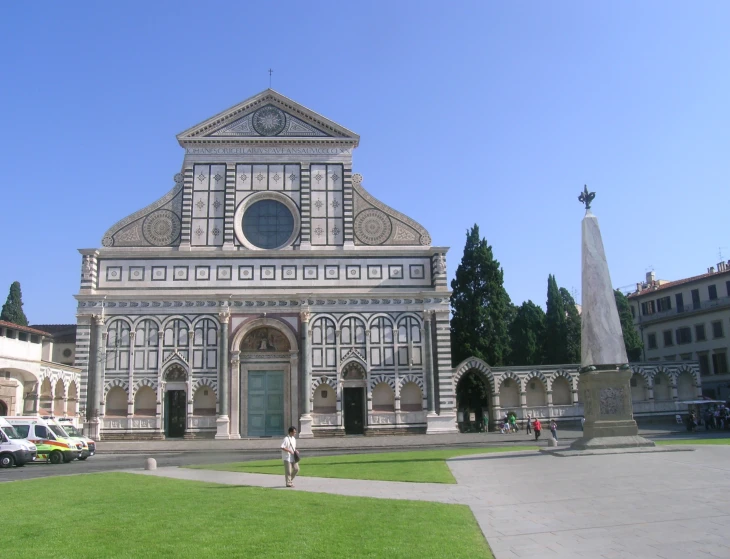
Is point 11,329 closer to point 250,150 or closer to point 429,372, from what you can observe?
point 250,150

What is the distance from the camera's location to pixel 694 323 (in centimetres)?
5566

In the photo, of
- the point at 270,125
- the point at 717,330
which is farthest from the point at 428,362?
the point at 717,330

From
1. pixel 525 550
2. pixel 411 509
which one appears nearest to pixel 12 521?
pixel 411 509

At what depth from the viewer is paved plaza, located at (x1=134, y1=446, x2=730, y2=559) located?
28.8ft

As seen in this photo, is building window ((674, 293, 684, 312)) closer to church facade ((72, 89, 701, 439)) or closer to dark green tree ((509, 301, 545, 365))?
dark green tree ((509, 301, 545, 365))

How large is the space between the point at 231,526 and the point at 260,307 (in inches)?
1208

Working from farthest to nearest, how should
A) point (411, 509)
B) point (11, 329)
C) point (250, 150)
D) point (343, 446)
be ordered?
point (250, 150)
point (11, 329)
point (343, 446)
point (411, 509)

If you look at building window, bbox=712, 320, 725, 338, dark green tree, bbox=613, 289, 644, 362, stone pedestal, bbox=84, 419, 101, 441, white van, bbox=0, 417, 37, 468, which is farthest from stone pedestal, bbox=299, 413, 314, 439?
building window, bbox=712, 320, 725, 338

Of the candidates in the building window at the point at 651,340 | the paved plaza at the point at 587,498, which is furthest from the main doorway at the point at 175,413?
the building window at the point at 651,340

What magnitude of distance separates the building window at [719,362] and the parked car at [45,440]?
46653 millimetres

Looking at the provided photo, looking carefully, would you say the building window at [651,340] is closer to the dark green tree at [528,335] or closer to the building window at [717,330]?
the building window at [717,330]

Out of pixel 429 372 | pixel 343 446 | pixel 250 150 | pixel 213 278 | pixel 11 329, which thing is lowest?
pixel 343 446

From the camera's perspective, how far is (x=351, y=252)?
41562 mm

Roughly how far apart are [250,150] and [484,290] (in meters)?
19.7
